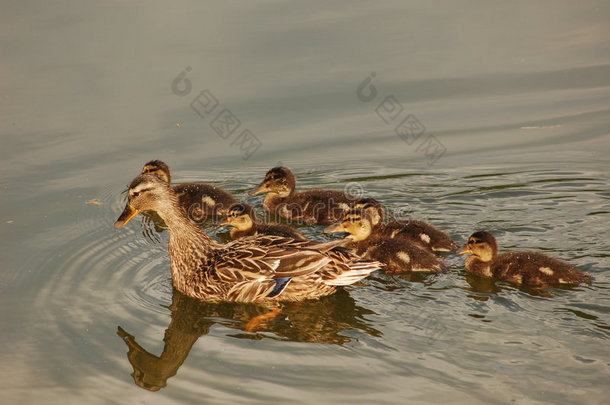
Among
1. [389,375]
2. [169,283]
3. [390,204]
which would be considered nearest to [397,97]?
[390,204]

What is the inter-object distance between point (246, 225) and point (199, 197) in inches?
23.1

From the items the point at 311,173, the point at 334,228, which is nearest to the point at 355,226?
the point at 334,228

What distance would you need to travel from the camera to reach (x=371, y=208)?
683 centimetres

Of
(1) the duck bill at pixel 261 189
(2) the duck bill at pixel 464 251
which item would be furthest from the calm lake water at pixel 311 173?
(1) the duck bill at pixel 261 189

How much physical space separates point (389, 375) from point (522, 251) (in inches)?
71.5

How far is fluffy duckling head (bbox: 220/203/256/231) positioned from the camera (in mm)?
6871

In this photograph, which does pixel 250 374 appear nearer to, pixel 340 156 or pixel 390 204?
pixel 390 204

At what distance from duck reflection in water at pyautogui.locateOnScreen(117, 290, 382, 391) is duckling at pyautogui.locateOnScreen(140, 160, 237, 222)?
55.7 inches

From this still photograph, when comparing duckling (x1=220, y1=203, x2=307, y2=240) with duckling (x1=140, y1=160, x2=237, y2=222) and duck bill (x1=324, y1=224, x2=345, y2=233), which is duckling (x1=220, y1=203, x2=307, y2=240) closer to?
duck bill (x1=324, y1=224, x2=345, y2=233)

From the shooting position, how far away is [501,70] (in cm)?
896

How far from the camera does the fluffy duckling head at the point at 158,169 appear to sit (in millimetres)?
7328

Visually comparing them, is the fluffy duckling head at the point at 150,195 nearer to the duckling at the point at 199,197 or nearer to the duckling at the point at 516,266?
the duckling at the point at 199,197

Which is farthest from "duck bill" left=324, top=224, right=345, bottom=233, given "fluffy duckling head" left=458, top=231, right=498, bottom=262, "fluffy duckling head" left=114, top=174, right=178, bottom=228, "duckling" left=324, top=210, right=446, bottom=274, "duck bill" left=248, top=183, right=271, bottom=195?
"fluffy duckling head" left=114, top=174, right=178, bottom=228

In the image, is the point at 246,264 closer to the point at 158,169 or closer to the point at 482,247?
the point at 482,247
